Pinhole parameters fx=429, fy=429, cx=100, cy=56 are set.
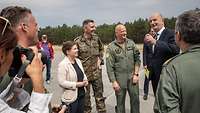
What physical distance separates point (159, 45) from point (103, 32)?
180 feet

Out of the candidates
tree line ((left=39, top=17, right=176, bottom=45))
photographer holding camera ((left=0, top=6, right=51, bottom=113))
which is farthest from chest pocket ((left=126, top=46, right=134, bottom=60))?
tree line ((left=39, top=17, right=176, bottom=45))

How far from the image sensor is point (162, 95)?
338 cm

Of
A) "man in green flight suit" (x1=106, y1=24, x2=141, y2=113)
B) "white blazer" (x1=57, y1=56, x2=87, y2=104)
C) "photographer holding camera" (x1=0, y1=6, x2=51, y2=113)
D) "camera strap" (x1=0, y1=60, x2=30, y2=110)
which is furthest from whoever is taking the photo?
"man in green flight suit" (x1=106, y1=24, x2=141, y2=113)

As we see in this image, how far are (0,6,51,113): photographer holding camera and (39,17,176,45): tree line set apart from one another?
170 ft

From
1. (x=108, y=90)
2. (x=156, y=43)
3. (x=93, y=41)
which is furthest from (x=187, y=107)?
(x=108, y=90)

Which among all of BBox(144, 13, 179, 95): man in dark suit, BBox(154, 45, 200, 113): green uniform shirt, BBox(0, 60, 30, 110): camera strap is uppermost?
BBox(0, 60, 30, 110): camera strap

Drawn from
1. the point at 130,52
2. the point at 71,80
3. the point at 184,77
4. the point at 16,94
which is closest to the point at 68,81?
the point at 71,80

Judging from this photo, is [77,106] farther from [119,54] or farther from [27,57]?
[27,57]

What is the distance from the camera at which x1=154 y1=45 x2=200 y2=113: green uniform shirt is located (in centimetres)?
335

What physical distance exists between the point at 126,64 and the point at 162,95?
16.7ft

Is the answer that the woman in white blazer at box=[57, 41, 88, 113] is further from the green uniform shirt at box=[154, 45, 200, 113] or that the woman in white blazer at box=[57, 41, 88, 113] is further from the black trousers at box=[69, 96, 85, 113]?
the green uniform shirt at box=[154, 45, 200, 113]

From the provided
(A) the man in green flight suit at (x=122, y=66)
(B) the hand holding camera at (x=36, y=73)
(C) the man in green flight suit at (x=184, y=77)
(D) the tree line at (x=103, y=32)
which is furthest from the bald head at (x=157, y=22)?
(D) the tree line at (x=103, y=32)

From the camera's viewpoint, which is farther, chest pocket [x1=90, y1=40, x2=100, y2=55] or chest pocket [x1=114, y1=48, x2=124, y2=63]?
chest pocket [x1=90, y1=40, x2=100, y2=55]

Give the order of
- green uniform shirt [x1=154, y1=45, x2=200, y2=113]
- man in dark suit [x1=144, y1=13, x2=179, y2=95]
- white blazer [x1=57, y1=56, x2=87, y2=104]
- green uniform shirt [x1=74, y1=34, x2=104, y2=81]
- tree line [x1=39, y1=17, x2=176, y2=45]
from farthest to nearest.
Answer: tree line [x1=39, y1=17, x2=176, y2=45], green uniform shirt [x1=74, y1=34, x2=104, y2=81], man in dark suit [x1=144, y1=13, x2=179, y2=95], white blazer [x1=57, y1=56, x2=87, y2=104], green uniform shirt [x1=154, y1=45, x2=200, y2=113]
